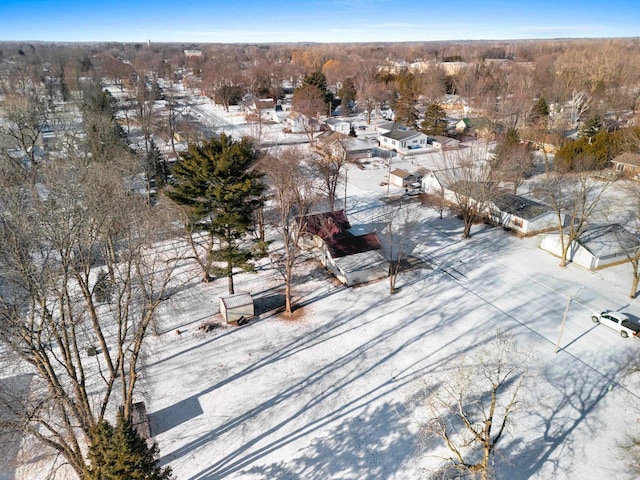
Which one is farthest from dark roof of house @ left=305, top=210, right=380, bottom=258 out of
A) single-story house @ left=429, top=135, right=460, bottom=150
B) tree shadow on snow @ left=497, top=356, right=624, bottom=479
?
single-story house @ left=429, top=135, right=460, bottom=150

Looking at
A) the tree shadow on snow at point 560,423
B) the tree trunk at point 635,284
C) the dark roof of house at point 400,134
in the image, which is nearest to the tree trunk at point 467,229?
the tree trunk at point 635,284

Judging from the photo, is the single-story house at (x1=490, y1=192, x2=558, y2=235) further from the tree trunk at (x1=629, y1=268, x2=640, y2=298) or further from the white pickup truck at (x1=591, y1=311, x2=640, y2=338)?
the white pickup truck at (x1=591, y1=311, x2=640, y2=338)

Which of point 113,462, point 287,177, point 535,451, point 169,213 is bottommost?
point 535,451

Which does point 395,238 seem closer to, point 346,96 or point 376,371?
point 376,371

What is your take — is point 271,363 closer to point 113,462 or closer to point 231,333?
point 231,333

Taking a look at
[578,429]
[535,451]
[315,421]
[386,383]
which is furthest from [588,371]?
[315,421]

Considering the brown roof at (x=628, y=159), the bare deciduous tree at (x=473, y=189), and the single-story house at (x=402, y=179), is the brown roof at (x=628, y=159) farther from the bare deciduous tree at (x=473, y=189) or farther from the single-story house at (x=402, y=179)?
the single-story house at (x=402, y=179)
